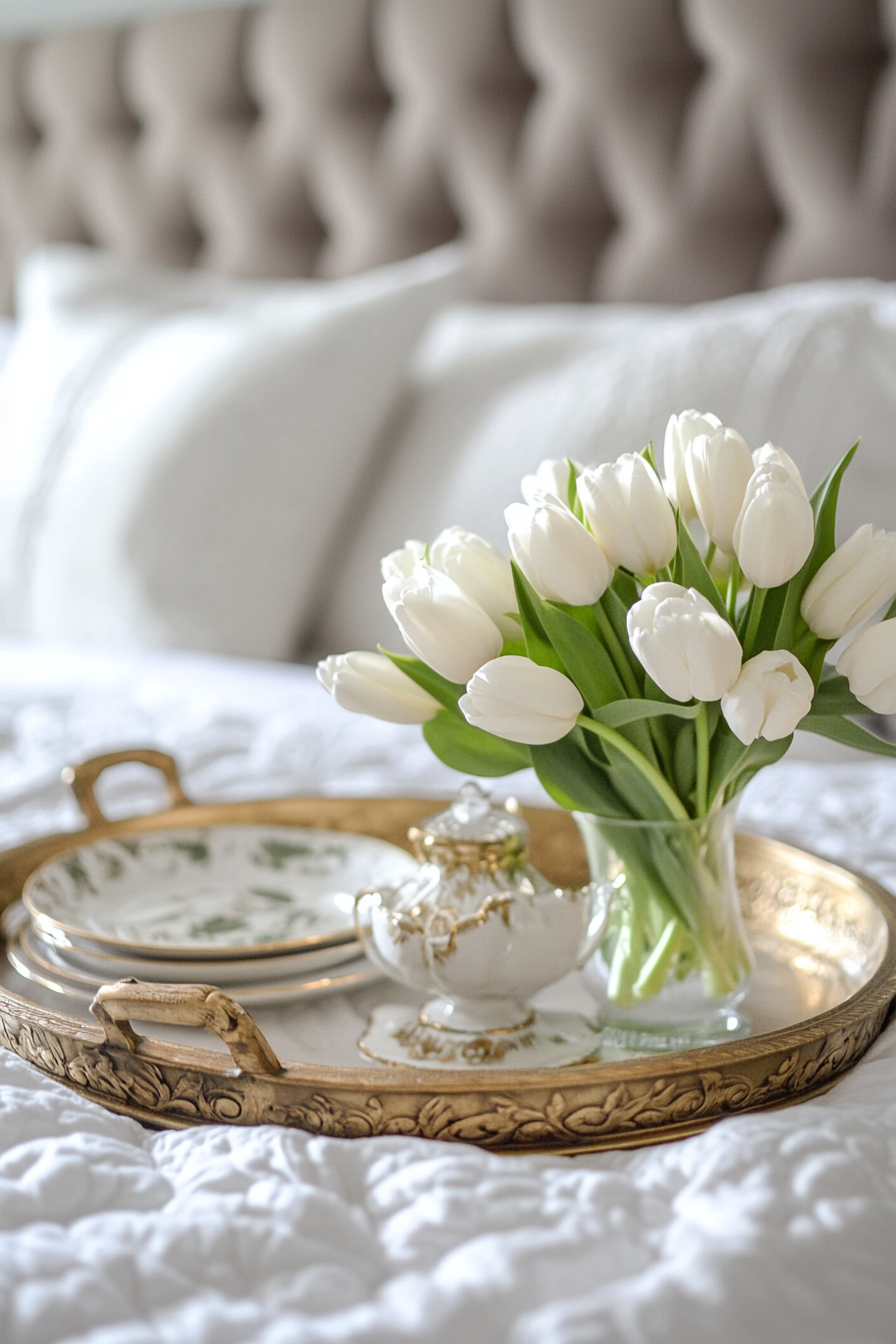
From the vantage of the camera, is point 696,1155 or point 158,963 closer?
point 696,1155

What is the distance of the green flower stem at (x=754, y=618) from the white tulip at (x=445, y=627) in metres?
0.10

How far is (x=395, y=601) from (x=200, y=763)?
527 mm

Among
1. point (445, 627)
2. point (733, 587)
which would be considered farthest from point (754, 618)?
point (445, 627)

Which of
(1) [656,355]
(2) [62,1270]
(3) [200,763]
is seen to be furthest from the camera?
(1) [656,355]

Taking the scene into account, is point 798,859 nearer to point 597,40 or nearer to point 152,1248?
point 152,1248

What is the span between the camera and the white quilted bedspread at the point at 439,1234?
1.07ft

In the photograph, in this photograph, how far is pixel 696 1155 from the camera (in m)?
0.40

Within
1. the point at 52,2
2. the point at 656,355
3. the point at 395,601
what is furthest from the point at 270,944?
the point at 52,2

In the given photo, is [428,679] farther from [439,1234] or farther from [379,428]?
[379,428]

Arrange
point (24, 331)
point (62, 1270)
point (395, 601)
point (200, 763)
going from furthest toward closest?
1. point (24, 331)
2. point (200, 763)
3. point (395, 601)
4. point (62, 1270)

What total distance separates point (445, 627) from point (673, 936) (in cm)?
17

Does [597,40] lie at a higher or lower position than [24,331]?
higher

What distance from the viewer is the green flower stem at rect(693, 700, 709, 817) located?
48 centimetres

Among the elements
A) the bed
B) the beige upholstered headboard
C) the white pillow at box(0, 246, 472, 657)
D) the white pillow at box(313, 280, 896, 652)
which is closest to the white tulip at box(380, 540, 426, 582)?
the bed
